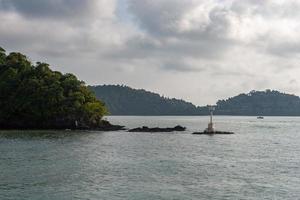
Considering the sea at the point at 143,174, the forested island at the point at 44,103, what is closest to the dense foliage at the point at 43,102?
the forested island at the point at 44,103

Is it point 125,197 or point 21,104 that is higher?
point 21,104

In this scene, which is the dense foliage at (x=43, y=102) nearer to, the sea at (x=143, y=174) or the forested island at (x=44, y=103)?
the forested island at (x=44, y=103)

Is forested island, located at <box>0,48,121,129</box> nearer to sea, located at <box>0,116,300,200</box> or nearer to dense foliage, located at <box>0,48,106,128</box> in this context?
dense foliage, located at <box>0,48,106,128</box>

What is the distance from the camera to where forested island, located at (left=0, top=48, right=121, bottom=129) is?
129250mm

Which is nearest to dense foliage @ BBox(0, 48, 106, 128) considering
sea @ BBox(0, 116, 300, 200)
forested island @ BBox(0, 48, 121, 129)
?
forested island @ BBox(0, 48, 121, 129)

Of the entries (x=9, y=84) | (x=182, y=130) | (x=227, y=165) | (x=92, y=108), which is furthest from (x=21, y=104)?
(x=227, y=165)

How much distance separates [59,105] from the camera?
5133 inches

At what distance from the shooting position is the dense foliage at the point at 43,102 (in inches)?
5094

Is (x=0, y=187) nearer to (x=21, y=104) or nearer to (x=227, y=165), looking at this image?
(x=227, y=165)

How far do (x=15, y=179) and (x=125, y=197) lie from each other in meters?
13.3

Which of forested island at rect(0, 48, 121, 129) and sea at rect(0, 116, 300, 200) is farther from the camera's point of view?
forested island at rect(0, 48, 121, 129)

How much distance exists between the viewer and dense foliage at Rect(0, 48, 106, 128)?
129 m

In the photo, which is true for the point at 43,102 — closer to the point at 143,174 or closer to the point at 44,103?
the point at 44,103

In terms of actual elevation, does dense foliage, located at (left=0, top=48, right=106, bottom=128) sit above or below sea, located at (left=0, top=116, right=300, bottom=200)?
above
